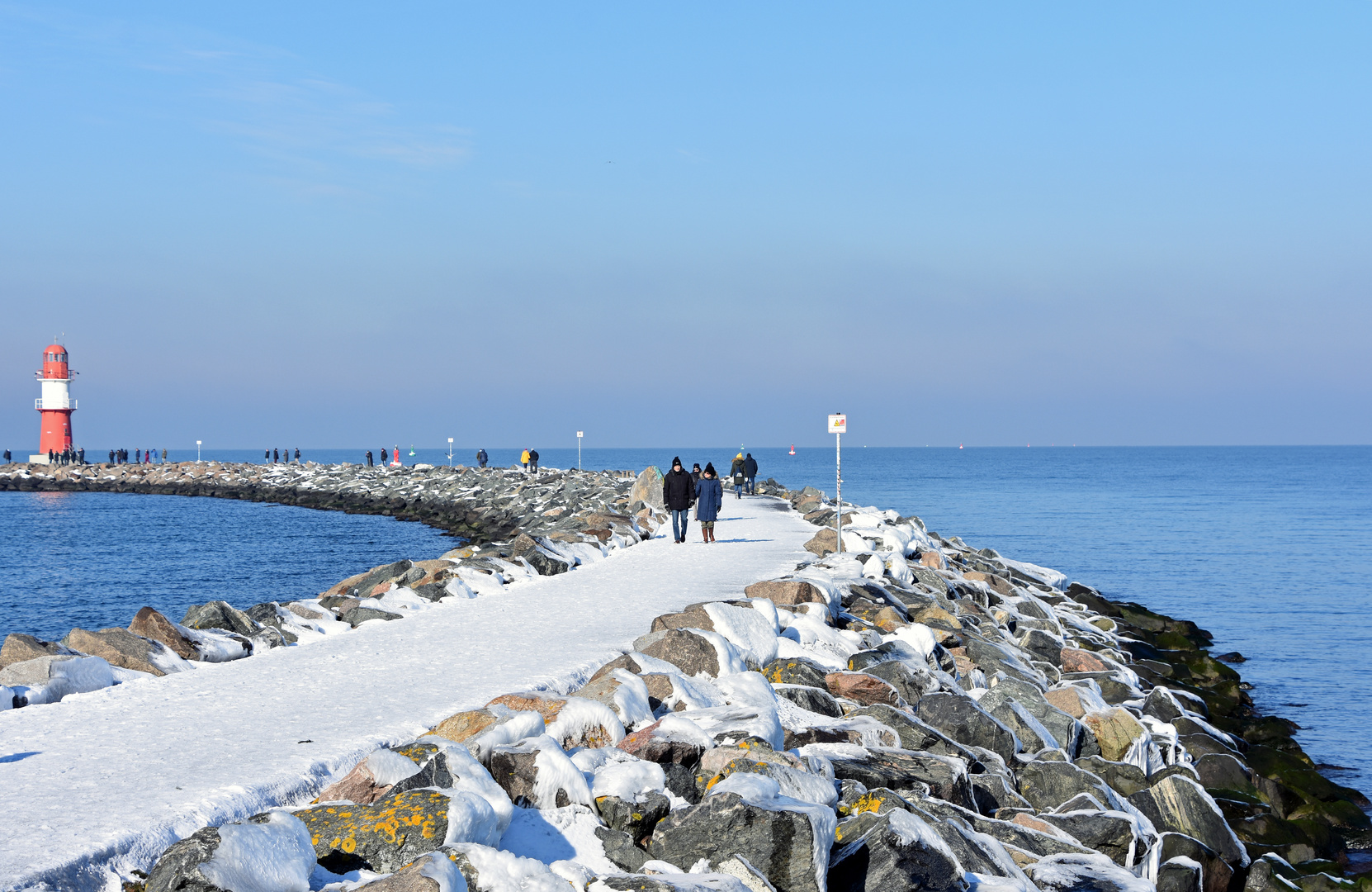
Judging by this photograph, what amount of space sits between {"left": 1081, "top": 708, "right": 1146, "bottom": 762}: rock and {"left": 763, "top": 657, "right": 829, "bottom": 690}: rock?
3518mm

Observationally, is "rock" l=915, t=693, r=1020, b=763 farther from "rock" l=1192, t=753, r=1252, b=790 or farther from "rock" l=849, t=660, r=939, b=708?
"rock" l=1192, t=753, r=1252, b=790

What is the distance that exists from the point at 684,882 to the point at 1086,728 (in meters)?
7.41

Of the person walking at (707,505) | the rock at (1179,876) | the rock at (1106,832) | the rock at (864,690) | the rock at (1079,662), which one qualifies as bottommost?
the rock at (1079,662)

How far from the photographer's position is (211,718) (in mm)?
7996

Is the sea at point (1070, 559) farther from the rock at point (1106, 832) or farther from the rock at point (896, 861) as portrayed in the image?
the rock at point (896, 861)

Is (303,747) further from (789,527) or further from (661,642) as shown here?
(789,527)

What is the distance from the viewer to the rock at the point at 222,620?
38.8ft

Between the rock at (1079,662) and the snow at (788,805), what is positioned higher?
the snow at (788,805)

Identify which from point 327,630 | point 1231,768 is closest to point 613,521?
point 327,630

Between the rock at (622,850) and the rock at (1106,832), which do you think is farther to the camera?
the rock at (1106,832)

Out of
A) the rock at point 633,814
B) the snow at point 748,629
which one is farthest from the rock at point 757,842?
the snow at point 748,629

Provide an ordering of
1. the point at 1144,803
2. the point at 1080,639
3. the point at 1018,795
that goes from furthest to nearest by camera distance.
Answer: the point at 1080,639
the point at 1144,803
the point at 1018,795

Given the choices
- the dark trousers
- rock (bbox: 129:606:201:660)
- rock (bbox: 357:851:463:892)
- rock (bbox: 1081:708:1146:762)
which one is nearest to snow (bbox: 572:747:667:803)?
rock (bbox: 357:851:463:892)

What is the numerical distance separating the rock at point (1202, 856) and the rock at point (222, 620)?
357 inches
